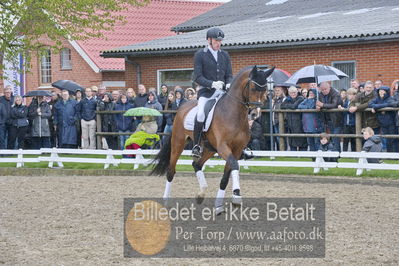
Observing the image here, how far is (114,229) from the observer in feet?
32.9

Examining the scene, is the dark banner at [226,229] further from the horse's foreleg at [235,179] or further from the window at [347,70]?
the window at [347,70]

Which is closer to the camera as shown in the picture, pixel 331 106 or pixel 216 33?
pixel 216 33

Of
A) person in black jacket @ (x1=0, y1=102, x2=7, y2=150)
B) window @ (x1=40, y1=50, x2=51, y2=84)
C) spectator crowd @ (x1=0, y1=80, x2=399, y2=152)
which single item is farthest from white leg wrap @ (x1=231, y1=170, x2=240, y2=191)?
window @ (x1=40, y1=50, x2=51, y2=84)

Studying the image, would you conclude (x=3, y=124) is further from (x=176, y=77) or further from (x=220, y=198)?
(x=220, y=198)

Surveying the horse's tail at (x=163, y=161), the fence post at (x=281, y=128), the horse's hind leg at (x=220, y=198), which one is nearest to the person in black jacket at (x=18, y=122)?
the fence post at (x=281, y=128)

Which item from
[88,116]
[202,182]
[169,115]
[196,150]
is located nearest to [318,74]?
[169,115]

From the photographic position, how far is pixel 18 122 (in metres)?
21.2

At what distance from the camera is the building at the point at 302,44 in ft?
71.1

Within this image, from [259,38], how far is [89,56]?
12.3 metres

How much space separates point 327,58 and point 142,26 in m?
18.1

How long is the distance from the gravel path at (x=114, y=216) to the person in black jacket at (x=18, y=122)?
3650mm

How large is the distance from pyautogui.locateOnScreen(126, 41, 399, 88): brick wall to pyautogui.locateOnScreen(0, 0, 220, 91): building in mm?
5936

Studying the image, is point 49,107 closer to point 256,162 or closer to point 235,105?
point 256,162

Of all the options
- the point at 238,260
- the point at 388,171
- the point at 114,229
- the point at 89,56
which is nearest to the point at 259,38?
the point at 388,171
